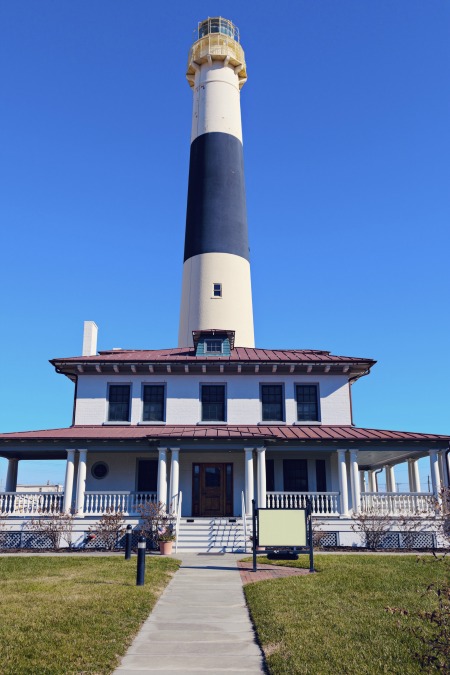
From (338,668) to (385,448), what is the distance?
58.3 feet

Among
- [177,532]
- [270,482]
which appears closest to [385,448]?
[270,482]

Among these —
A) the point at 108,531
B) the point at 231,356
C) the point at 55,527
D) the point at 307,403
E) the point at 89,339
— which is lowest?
the point at 108,531

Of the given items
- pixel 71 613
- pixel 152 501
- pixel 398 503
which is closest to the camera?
pixel 71 613

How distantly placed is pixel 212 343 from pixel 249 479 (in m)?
6.80

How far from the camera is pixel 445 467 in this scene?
76.9 feet

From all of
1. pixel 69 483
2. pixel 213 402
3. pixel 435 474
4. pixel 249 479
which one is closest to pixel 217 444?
pixel 249 479

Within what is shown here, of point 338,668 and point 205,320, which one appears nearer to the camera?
point 338,668

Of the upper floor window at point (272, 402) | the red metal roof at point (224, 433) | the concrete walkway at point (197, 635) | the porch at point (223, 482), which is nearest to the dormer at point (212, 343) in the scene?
the upper floor window at point (272, 402)

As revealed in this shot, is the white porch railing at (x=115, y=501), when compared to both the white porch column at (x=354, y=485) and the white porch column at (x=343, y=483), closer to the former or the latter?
the white porch column at (x=343, y=483)

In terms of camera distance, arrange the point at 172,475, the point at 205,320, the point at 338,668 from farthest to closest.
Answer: the point at 205,320
the point at 172,475
the point at 338,668

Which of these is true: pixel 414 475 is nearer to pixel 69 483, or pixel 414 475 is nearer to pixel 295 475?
pixel 295 475

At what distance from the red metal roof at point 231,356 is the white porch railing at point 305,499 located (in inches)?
218

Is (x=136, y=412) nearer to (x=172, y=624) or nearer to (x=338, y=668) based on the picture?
(x=172, y=624)

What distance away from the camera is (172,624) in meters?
8.71
